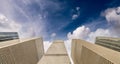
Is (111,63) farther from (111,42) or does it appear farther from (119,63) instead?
(111,42)

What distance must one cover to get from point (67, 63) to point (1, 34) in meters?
77.8

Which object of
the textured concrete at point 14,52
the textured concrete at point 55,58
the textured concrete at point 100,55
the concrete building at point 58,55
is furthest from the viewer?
the textured concrete at point 14,52

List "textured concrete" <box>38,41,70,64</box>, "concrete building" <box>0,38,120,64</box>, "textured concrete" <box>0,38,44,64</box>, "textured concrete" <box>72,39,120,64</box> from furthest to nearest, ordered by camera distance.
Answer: "textured concrete" <box>0,38,44,64</box>, "textured concrete" <box>38,41,70,64</box>, "concrete building" <box>0,38,120,64</box>, "textured concrete" <box>72,39,120,64</box>

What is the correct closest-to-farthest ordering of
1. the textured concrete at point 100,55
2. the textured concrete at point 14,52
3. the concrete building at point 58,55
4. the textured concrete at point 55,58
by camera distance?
the textured concrete at point 100,55 → the concrete building at point 58,55 → the textured concrete at point 55,58 → the textured concrete at point 14,52

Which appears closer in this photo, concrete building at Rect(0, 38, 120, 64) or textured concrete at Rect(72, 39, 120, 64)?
textured concrete at Rect(72, 39, 120, 64)

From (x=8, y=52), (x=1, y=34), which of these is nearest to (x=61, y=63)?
(x=8, y=52)

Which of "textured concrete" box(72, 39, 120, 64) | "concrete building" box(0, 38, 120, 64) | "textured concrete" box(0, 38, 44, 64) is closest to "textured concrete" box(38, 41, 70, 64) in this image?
"concrete building" box(0, 38, 120, 64)

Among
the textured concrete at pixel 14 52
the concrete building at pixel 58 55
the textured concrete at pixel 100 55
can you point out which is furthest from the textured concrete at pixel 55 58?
the textured concrete at pixel 14 52

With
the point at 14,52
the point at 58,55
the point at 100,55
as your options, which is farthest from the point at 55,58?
the point at 14,52

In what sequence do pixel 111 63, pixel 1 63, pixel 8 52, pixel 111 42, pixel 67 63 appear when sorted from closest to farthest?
pixel 111 63
pixel 67 63
pixel 1 63
pixel 8 52
pixel 111 42

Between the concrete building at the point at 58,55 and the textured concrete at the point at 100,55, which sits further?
the concrete building at the point at 58,55

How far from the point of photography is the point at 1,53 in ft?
43.9

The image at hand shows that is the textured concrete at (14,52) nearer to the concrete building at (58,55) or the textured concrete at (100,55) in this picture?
the concrete building at (58,55)

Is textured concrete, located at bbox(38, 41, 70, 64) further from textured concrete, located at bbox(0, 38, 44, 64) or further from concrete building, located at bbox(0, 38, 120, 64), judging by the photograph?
textured concrete, located at bbox(0, 38, 44, 64)
